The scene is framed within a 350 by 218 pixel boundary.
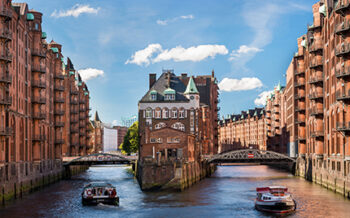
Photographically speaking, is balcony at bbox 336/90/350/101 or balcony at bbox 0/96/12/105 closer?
balcony at bbox 0/96/12/105

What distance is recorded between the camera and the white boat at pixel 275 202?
56.6 metres

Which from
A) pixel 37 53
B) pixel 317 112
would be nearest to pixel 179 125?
pixel 317 112

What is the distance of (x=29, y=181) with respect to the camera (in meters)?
75.6

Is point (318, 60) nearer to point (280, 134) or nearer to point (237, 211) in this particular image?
point (237, 211)

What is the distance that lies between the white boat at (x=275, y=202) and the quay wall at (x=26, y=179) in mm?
29107

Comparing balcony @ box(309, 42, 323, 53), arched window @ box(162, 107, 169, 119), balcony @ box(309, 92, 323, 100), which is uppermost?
balcony @ box(309, 42, 323, 53)

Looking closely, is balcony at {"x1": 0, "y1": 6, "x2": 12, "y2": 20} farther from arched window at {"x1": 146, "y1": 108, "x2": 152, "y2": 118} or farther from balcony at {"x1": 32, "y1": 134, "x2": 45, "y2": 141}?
arched window at {"x1": 146, "y1": 108, "x2": 152, "y2": 118}

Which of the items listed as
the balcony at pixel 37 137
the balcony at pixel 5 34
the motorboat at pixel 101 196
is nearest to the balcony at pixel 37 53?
the balcony at pixel 37 137

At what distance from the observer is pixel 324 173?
269 feet

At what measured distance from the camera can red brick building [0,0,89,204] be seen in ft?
202

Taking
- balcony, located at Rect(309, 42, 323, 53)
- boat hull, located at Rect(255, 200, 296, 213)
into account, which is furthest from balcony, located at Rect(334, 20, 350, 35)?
boat hull, located at Rect(255, 200, 296, 213)

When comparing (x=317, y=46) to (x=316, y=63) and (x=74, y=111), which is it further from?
(x=74, y=111)

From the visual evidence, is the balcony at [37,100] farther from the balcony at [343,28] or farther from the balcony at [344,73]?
the balcony at [343,28]

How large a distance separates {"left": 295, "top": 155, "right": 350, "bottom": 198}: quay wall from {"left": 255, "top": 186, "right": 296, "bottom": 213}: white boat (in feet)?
35.4
